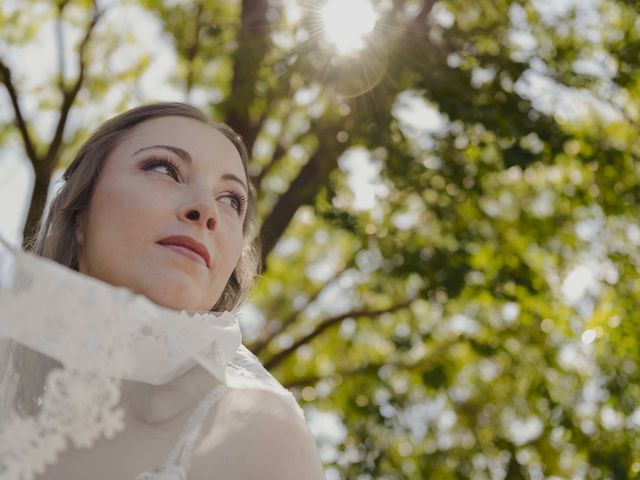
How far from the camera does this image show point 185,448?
5.70 feet

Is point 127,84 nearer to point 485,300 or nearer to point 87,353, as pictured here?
point 485,300

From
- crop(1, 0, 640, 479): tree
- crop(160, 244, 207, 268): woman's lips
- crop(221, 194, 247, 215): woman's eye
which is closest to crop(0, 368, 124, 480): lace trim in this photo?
crop(160, 244, 207, 268): woman's lips

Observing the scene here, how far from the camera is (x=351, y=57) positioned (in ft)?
21.0

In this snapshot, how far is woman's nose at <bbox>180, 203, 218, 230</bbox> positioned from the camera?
216cm

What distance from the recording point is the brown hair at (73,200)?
2.26 metres

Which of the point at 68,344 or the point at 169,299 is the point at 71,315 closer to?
the point at 68,344

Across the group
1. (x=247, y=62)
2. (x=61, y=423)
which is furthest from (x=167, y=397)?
(x=247, y=62)

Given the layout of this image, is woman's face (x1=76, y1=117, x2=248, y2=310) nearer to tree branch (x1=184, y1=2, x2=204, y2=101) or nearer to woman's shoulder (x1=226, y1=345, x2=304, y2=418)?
woman's shoulder (x1=226, y1=345, x2=304, y2=418)

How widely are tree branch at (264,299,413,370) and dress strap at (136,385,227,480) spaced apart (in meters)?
6.72

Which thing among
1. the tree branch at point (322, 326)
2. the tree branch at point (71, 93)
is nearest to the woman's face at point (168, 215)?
the tree branch at point (322, 326)

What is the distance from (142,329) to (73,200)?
81 cm

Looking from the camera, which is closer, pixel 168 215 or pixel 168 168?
pixel 168 215

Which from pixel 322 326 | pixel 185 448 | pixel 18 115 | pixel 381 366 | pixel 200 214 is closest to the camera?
pixel 185 448

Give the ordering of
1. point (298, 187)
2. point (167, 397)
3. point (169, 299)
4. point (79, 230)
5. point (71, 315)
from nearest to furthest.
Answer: point (71, 315) → point (167, 397) → point (169, 299) → point (79, 230) → point (298, 187)
